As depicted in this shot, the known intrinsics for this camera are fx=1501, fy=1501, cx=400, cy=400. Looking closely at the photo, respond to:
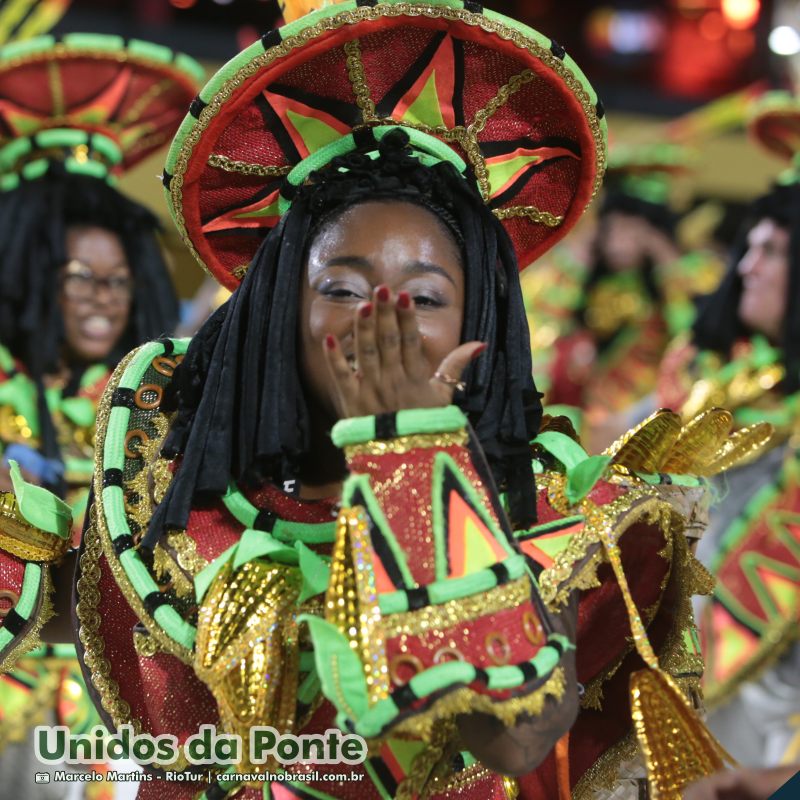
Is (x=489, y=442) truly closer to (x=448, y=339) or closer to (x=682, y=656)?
(x=448, y=339)

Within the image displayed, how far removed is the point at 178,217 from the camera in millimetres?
2354

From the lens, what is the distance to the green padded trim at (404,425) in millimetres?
1843

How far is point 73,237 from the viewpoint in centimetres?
444

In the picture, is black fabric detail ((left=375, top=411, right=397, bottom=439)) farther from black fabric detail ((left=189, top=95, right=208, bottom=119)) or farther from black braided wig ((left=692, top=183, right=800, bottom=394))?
black braided wig ((left=692, top=183, right=800, bottom=394))

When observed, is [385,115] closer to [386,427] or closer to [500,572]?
[386,427]

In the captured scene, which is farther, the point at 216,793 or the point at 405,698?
A: the point at 216,793

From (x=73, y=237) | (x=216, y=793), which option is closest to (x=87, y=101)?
(x=73, y=237)

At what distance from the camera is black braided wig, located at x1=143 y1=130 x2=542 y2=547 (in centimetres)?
212

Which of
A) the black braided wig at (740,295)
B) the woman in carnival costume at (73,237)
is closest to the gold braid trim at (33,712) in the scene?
the woman in carnival costume at (73,237)

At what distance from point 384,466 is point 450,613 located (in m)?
0.20

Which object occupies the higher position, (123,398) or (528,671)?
(123,398)

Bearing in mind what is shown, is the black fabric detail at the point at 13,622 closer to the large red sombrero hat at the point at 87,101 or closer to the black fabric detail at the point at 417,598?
the black fabric detail at the point at 417,598

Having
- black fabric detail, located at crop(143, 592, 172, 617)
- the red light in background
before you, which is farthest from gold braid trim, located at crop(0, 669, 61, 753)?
the red light in background

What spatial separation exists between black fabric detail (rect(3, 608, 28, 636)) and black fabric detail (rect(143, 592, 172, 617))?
33 centimetres
